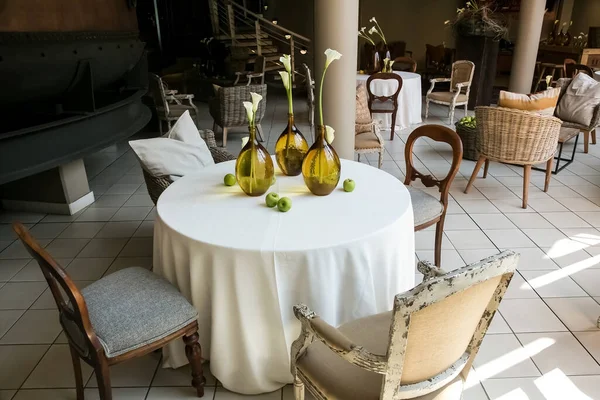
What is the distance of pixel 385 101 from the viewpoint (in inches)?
227

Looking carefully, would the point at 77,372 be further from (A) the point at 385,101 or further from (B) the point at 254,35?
(B) the point at 254,35

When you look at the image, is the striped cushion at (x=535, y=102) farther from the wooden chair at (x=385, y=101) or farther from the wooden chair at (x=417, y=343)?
the wooden chair at (x=417, y=343)

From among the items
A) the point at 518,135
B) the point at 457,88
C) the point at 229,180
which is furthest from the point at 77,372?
the point at 457,88

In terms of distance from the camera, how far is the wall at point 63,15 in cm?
301

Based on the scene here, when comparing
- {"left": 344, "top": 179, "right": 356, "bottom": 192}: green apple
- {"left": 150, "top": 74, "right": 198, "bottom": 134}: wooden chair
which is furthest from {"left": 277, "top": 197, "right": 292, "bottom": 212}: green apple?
{"left": 150, "top": 74, "right": 198, "bottom": 134}: wooden chair

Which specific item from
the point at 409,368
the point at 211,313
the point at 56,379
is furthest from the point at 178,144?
the point at 409,368

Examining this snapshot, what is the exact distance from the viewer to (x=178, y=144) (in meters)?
2.62

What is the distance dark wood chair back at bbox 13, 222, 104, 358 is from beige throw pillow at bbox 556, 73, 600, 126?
4772mm

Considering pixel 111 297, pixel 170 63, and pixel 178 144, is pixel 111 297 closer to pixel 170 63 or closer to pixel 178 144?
pixel 178 144

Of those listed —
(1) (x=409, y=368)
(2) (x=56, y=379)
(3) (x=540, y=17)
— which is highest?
(3) (x=540, y=17)

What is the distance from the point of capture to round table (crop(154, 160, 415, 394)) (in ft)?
5.48

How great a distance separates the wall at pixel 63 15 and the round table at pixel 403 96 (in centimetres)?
306

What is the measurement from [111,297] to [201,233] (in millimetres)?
441

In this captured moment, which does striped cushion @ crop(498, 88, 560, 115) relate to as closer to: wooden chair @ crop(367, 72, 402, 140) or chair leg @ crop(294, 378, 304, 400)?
wooden chair @ crop(367, 72, 402, 140)
